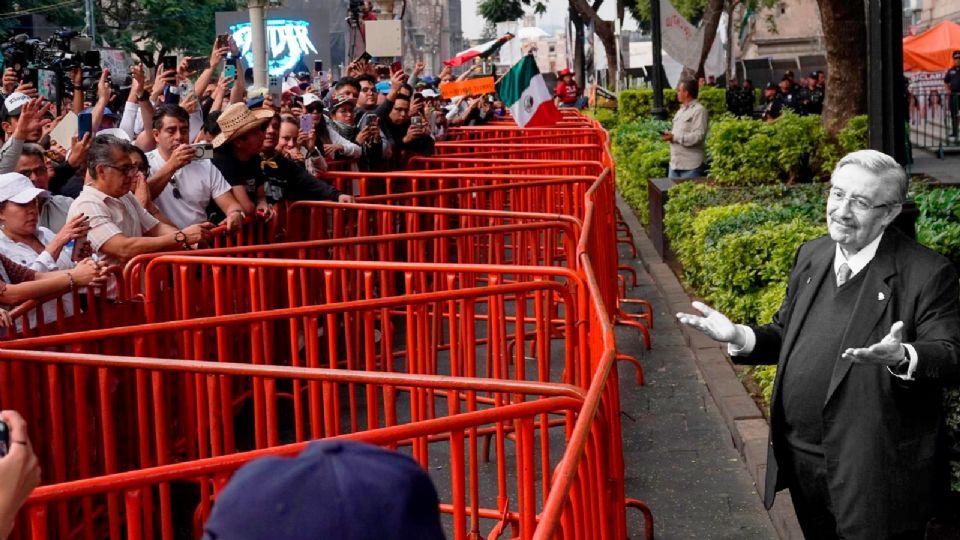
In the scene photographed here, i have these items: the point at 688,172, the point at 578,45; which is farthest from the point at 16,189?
the point at 578,45

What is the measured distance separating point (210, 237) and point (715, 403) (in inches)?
123

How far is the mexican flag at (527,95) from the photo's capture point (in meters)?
14.3

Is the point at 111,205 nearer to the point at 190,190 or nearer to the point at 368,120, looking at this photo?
the point at 190,190

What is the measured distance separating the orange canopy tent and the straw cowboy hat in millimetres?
33165

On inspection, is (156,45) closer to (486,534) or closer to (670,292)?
(670,292)

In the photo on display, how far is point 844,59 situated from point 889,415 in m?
10.0

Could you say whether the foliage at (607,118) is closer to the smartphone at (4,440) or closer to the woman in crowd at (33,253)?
the woman in crowd at (33,253)

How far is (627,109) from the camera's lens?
29656mm

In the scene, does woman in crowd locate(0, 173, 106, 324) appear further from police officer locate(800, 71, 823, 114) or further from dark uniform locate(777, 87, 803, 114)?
dark uniform locate(777, 87, 803, 114)

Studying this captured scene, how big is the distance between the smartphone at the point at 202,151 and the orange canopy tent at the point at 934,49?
3306 cm

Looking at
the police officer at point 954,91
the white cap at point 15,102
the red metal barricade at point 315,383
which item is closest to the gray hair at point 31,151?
the red metal barricade at point 315,383

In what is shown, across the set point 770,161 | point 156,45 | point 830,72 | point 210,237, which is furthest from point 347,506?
point 156,45

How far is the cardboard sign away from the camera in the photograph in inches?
717

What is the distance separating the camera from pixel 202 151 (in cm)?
819
